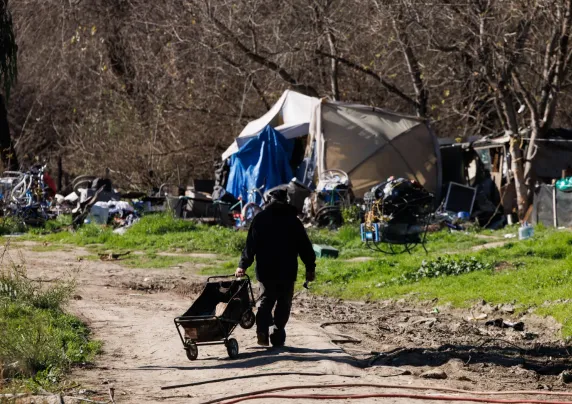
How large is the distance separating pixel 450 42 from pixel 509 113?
2951 mm

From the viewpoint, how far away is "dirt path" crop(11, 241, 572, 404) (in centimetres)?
883

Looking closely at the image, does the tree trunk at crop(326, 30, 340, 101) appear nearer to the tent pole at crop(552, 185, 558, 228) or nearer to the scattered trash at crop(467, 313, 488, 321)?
the tent pole at crop(552, 185, 558, 228)

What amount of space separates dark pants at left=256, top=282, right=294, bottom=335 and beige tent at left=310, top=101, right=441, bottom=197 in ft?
53.8

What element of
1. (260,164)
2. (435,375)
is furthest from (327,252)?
(435,375)

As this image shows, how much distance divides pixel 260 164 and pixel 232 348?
17880 millimetres

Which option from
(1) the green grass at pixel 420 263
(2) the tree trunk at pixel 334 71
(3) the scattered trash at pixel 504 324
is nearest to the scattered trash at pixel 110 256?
(1) the green grass at pixel 420 263

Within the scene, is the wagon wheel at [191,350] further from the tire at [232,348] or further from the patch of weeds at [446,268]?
the patch of weeds at [446,268]

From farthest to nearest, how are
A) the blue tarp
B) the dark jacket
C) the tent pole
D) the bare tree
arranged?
the blue tarp
the bare tree
the tent pole
the dark jacket

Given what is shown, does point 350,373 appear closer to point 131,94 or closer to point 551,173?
point 551,173

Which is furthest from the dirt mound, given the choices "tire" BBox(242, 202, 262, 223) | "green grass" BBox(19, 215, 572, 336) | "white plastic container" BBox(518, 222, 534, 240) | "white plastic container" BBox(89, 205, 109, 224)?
"white plastic container" BBox(89, 205, 109, 224)

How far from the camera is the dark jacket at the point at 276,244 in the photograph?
10.7 meters

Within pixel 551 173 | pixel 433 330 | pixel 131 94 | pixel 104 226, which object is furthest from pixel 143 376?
pixel 131 94

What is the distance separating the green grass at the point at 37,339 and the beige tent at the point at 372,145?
14.9 metres

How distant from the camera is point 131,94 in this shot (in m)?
35.3
